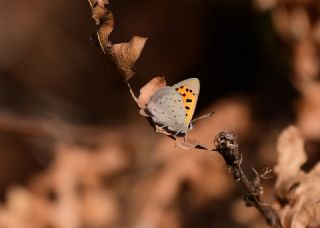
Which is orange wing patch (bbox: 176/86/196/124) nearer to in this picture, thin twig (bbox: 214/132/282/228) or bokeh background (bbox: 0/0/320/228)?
thin twig (bbox: 214/132/282/228)

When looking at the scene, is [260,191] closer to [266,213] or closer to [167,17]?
[266,213]

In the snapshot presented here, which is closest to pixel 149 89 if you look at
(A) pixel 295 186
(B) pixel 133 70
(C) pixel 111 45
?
(B) pixel 133 70

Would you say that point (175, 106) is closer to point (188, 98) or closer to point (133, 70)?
point (188, 98)

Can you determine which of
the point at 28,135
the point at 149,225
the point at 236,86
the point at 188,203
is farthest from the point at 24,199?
the point at 236,86

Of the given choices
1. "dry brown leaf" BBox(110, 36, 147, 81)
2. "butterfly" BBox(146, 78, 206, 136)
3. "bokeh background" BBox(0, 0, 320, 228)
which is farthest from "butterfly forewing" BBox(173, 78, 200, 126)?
"bokeh background" BBox(0, 0, 320, 228)

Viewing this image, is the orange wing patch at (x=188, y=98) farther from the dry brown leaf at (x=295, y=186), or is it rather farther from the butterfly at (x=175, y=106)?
the dry brown leaf at (x=295, y=186)

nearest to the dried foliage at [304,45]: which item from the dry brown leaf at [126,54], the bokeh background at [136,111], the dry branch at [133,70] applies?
the bokeh background at [136,111]
